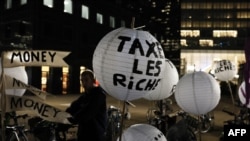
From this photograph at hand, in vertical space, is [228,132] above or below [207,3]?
below

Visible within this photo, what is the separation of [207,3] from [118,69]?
10224 cm

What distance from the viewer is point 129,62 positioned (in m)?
5.38

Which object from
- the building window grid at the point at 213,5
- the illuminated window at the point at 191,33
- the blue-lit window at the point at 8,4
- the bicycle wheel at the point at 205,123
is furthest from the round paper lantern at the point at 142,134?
the illuminated window at the point at 191,33

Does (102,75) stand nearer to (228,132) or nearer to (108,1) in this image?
(228,132)

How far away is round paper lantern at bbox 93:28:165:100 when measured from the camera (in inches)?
212

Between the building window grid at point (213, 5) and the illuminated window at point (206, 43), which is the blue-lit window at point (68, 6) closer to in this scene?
the building window grid at point (213, 5)

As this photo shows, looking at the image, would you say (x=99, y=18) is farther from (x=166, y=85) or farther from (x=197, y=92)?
(x=197, y=92)

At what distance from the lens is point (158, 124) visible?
10398 mm

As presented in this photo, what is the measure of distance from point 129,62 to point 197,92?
317 centimetres

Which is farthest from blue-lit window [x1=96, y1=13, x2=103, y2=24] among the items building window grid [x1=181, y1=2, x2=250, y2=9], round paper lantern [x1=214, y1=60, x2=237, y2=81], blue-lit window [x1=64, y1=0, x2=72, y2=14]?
building window grid [x1=181, y1=2, x2=250, y2=9]

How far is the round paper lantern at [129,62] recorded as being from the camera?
539 centimetres

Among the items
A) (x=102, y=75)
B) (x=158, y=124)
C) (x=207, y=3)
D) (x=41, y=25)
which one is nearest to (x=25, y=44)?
(x=41, y=25)

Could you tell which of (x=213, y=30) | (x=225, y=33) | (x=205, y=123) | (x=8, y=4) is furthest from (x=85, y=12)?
(x=225, y=33)

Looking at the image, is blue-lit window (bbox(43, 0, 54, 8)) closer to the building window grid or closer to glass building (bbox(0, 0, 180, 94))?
Answer: glass building (bbox(0, 0, 180, 94))
